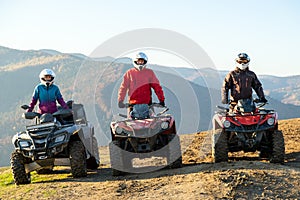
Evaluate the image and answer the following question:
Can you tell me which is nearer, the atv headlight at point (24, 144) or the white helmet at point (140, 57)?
the atv headlight at point (24, 144)

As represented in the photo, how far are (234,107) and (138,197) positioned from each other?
4493mm

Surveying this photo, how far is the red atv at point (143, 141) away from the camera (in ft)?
32.4

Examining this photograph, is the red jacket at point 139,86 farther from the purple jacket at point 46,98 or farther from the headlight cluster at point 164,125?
the purple jacket at point 46,98

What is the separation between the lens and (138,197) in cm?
766

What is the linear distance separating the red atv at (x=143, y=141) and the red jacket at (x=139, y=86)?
0.89 metres

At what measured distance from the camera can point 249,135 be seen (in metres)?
10.0

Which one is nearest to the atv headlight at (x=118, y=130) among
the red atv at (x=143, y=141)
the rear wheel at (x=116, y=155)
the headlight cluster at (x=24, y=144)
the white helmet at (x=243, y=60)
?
the red atv at (x=143, y=141)

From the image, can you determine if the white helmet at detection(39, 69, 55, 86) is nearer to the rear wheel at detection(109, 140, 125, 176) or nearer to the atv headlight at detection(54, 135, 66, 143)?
the atv headlight at detection(54, 135, 66, 143)

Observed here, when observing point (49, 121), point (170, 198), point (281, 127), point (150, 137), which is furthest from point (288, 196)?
point (281, 127)

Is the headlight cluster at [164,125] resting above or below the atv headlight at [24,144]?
above

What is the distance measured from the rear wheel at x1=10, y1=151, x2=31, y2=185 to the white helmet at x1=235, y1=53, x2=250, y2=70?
5.86 m

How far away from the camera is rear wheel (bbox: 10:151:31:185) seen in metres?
9.97

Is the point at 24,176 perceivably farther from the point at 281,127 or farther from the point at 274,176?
the point at 281,127

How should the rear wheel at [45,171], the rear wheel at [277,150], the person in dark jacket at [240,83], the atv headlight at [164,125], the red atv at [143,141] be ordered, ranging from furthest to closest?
the rear wheel at [45,171], the person in dark jacket at [240,83], the atv headlight at [164,125], the red atv at [143,141], the rear wheel at [277,150]
